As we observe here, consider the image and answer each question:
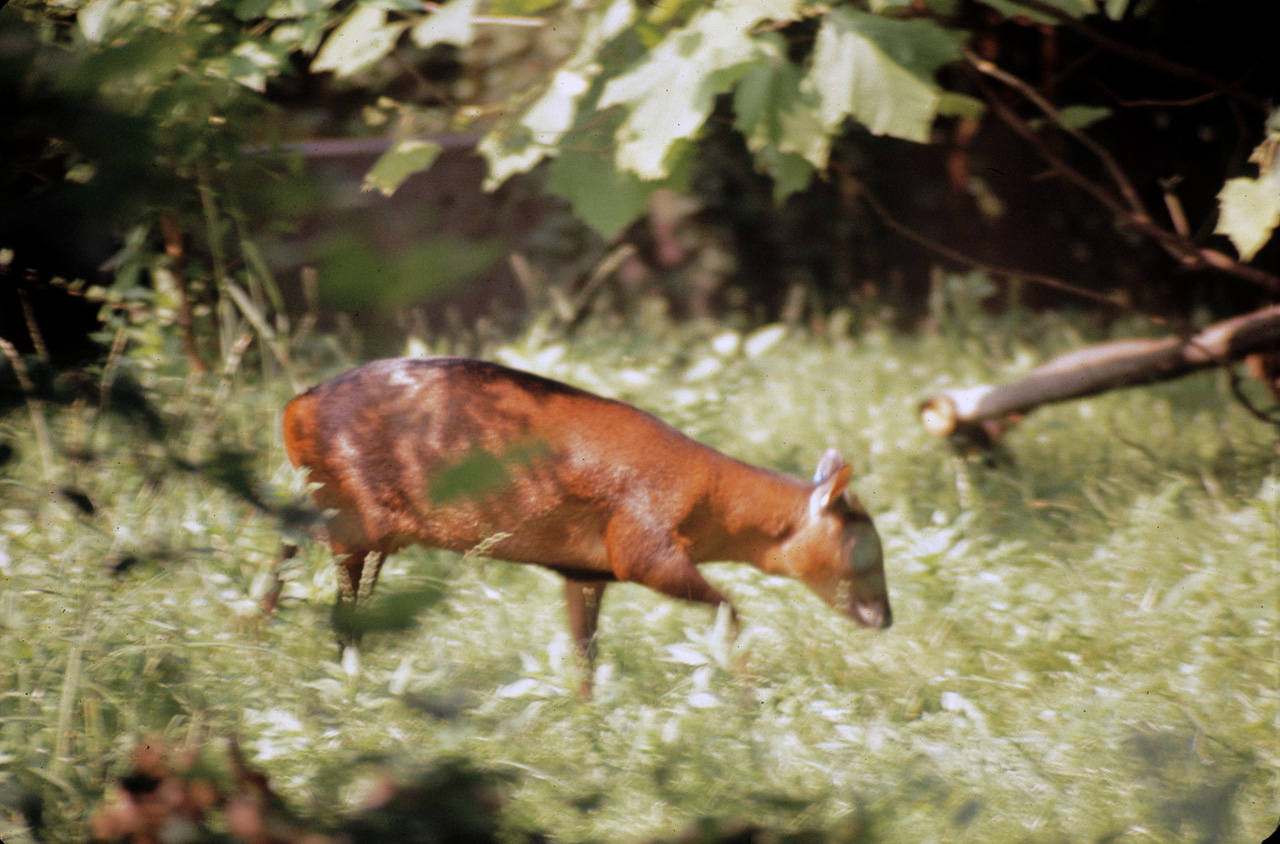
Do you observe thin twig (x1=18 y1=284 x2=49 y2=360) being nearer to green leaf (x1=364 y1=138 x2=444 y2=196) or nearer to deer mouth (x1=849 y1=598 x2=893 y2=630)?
green leaf (x1=364 y1=138 x2=444 y2=196)

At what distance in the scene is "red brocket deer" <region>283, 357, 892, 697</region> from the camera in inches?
96.7

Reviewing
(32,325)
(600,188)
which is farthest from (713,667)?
(32,325)

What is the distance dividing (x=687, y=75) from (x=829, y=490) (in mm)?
1135

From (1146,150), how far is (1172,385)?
5.71 feet

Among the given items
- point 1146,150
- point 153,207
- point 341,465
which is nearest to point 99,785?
point 341,465

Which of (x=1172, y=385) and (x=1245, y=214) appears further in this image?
(x=1172, y=385)

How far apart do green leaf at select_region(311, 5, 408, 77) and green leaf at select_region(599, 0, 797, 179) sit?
0.68 metres

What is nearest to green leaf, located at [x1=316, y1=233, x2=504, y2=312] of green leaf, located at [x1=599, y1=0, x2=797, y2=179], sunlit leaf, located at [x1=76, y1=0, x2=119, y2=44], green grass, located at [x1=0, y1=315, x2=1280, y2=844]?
green grass, located at [x1=0, y1=315, x2=1280, y2=844]

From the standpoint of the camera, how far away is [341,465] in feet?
8.19

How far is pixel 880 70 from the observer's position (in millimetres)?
2461

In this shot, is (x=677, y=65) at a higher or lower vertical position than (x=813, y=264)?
higher

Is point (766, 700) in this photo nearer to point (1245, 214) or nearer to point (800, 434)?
point (1245, 214)

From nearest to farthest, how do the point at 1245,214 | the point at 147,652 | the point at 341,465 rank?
the point at 1245,214
the point at 147,652
the point at 341,465

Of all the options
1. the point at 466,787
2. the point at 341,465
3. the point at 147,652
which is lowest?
the point at 147,652
